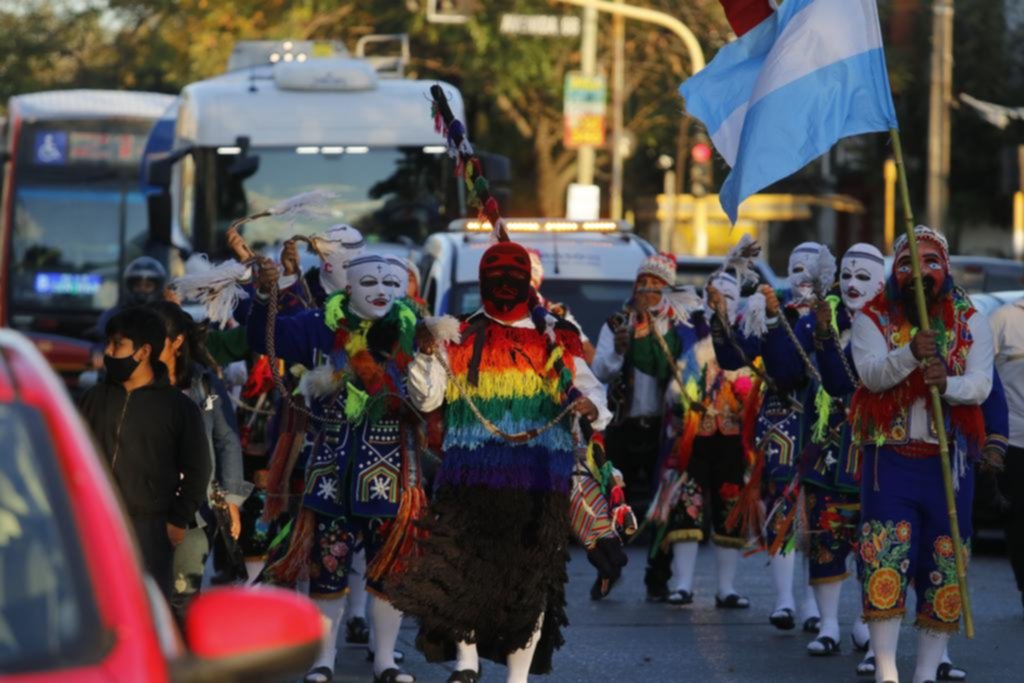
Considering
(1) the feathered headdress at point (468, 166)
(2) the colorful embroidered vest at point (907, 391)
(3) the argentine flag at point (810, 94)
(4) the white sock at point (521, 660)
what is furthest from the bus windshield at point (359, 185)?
(4) the white sock at point (521, 660)

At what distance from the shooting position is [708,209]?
36594 mm

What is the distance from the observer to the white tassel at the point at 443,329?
872 cm

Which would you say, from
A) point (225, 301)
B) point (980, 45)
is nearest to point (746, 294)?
point (225, 301)

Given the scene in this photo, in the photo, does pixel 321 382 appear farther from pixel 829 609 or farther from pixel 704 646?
pixel 829 609

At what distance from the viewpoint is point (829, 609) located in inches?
428

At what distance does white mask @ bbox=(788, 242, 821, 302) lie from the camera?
37.5ft

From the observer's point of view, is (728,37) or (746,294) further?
(728,37)

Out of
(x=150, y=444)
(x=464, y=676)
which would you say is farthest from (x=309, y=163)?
(x=150, y=444)

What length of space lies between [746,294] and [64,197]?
1672 cm

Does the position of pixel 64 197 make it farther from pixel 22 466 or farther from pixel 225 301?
pixel 22 466

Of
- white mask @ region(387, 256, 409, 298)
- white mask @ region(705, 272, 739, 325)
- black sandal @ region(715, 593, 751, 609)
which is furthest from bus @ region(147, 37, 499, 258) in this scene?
white mask @ region(387, 256, 409, 298)

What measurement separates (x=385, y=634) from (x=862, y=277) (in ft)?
8.35

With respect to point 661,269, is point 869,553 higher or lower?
lower

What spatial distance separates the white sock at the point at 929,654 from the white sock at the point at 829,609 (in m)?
1.59
